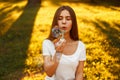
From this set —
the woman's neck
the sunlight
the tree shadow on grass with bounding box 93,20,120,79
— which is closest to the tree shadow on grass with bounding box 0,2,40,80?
the sunlight

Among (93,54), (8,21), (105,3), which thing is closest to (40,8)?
(8,21)

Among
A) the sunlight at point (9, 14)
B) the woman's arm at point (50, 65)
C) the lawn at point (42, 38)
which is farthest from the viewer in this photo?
the sunlight at point (9, 14)

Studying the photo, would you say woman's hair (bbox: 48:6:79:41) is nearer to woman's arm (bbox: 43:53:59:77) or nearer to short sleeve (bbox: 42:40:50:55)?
short sleeve (bbox: 42:40:50:55)

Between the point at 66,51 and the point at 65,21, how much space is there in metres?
0.49

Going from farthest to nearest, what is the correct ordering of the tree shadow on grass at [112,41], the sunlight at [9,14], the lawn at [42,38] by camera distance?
the sunlight at [9,14]
the tree shadow on grass at [112,41]
the lawn at [42,38]

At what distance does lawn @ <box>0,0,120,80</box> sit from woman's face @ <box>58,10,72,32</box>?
16.8 ft

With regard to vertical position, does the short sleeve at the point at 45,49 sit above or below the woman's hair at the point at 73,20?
below

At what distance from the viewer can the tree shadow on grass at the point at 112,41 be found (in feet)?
36.3

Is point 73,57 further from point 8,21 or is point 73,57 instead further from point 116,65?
point 8,21

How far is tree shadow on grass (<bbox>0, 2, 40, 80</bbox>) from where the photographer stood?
1088cm

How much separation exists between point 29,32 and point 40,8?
586 centimetres

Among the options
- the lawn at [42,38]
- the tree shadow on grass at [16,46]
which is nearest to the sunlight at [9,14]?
the lawn at [42,38]

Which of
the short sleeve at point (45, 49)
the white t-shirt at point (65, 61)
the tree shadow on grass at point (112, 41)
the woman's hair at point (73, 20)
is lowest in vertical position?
the tree shadow on grass at point (112, 41)

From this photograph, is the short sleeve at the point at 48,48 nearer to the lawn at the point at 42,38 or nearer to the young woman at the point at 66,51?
the young woman at the point at 66,51
